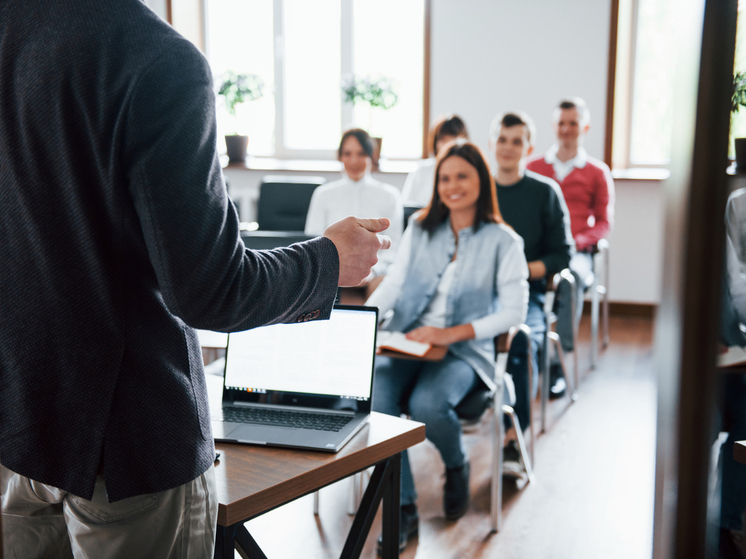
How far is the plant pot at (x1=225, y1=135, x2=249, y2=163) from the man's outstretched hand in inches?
211

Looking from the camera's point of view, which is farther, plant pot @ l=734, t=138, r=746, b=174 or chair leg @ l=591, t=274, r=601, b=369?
chair leg @ l=591, t=274, r=601, b=369

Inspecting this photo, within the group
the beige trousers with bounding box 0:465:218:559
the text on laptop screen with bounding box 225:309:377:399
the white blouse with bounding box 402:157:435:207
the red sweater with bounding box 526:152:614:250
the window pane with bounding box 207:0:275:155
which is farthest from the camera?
the window pane with bounding box 207:0:275:155

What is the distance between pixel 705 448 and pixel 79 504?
2.21 feet

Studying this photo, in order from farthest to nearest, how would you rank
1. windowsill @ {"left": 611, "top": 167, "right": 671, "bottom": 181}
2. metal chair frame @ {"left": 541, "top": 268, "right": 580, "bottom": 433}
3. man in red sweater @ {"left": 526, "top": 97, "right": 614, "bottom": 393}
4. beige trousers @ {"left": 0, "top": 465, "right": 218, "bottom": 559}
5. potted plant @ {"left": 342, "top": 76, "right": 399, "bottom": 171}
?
potted plant @ {"left": 342, "top": 76, "right": 399, "bottom": 171} < windowsill @ {"left": 611, "top": 167, "right": 671, "bottom": 181} < man in red sweater @ {"left": 526, "top": 97, "right": 614, "bottom": 393} < metal chair frame @ {"left": 541, "top": 268, "right": 580, "bottom": 433} < beige trousers @ {"left": 0, "top": 465, "right": 218, "bottom": 559}

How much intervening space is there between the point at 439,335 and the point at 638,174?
357 centimetres

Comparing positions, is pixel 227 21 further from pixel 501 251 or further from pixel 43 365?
pixel 43 365

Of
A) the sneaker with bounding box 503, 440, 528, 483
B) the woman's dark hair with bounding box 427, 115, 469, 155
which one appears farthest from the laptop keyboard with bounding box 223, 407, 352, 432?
the woman's dark hair with bounding box 427, 115, 469, 155

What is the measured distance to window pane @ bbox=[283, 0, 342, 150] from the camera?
6.05m

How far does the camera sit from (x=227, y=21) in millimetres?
6305

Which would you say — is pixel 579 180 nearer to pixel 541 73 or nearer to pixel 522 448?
pixel 541 73

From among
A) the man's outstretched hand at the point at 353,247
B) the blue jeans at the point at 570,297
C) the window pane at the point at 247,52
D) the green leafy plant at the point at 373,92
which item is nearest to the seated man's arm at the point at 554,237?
the blue jeans at the point at 570,297

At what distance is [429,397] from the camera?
2318 mm

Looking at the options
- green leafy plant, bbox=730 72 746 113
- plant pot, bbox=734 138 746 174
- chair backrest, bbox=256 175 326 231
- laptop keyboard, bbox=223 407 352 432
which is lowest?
laptop keyboard, bbox=223 407 352 432

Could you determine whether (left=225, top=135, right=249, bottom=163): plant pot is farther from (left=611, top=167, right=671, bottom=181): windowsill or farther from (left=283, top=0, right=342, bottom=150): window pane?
(left=611, top=167, right=671, bottom=181): windowsill
